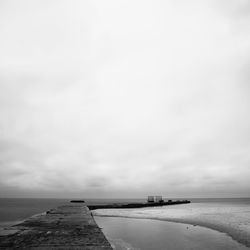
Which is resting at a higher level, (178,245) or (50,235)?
(50,235)

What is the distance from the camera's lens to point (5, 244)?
7992 millimetres

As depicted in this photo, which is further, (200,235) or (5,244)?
(200,235)

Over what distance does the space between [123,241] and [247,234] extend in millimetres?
8848

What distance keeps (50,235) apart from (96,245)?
2716 mm

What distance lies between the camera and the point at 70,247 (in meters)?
7.80

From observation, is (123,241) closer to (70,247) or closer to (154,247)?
(154,247)

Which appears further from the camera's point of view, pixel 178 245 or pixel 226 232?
pixel 226 232

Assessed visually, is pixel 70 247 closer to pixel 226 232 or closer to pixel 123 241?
pixel 123 241

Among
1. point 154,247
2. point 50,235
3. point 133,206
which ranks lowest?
point 154,247

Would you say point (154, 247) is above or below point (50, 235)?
below

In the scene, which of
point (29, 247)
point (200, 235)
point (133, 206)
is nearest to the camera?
point (29, 247)

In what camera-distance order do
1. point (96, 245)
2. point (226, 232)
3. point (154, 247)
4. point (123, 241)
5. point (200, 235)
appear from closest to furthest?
point (96, 245)
point (154, 247)
point (123, 241)
point (200, 235)
point (226, 232)

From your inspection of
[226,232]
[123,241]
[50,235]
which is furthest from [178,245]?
[50,235]

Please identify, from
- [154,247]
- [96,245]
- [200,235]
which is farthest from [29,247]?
[200,235]
